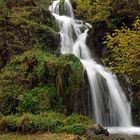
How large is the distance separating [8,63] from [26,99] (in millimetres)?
3334

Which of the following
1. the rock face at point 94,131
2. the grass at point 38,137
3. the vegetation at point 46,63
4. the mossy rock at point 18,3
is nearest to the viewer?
the rock face at point 94,131

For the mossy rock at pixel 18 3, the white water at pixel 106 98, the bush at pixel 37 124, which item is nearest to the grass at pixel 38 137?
the bush at pixel 37 124

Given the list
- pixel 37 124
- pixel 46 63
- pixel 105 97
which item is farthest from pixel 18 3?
pixel 37 124

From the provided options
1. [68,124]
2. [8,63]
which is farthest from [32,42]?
[68,124]

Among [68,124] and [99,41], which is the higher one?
[99,41]

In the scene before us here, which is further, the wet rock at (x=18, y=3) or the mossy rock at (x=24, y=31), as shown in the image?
the wet rock at (x=18, y=3)

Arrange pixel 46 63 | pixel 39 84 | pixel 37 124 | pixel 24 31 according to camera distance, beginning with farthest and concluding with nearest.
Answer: pixel 24 31, pixel 46 63, pixel 39 84, pixel 37 124

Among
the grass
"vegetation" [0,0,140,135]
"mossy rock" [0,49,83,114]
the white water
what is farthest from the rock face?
"mossy rock" [0,49,83,114]

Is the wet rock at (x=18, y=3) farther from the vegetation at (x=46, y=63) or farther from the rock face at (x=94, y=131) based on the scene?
the rock face at (x=94, y=131)

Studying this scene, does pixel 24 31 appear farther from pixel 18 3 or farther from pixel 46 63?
pixel 46 63

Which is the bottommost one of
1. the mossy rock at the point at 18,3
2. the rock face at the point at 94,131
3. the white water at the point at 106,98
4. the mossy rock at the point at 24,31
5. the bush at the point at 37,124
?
the rock face at the point at 94,131

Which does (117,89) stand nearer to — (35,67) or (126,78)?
(126,78)

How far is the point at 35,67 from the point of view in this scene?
63.4 ft

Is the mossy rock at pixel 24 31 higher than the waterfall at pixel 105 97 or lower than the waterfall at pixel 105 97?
higher
